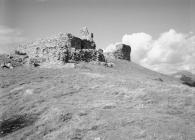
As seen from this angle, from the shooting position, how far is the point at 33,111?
50.4 feet

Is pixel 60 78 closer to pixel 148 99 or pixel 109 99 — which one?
pixel 109 99

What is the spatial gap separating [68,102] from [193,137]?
9.39 meters

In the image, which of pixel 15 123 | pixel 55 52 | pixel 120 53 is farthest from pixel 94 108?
pixel 120 53

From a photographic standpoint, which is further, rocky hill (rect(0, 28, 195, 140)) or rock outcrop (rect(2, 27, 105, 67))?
rock outcrop (rect(2, 27, 105, 67))

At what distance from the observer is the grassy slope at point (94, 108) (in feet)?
38.3

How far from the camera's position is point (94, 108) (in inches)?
610

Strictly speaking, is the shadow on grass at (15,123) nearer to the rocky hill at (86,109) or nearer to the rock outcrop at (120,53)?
the rocky hill at (86,109)

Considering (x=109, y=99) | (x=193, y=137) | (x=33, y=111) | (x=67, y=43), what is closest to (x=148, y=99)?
(x=109, y=99)

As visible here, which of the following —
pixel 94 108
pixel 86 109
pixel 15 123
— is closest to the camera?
pixel 15 123

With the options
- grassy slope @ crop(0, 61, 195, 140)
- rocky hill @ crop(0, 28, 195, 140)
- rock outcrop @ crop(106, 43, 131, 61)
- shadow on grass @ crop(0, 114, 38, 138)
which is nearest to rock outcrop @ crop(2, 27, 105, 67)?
rocky hill @ crop(0, 28, 195, 140)

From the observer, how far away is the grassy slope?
460 inches

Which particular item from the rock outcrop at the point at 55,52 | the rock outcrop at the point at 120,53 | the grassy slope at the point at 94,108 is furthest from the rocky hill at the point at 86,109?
the rock outcrop at the point at 120,53

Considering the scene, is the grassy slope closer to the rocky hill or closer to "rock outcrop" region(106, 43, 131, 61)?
the rocky hill

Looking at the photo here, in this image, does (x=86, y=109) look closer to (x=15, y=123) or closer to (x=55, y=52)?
(x=15, y=123)
